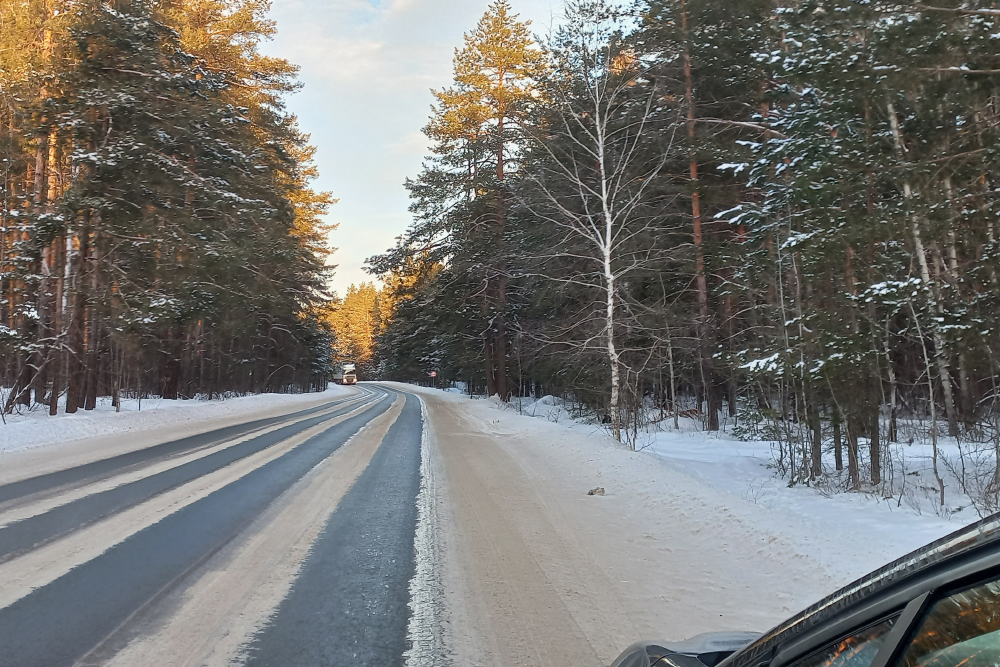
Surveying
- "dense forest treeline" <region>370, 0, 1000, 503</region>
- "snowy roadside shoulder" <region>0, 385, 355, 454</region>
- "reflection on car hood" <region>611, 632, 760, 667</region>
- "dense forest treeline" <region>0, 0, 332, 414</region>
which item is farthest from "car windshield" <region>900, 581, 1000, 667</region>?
"dense forest treeline" <region>0, 0, 332, 414</region>

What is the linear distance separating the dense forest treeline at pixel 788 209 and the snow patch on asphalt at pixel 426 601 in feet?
21.0

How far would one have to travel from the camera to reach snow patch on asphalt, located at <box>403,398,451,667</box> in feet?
11.3

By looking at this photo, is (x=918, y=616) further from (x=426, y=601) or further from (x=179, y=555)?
(x=179, y=555)

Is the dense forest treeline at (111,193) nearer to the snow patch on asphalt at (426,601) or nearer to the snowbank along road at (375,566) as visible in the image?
the snowbank along road at (375,566)

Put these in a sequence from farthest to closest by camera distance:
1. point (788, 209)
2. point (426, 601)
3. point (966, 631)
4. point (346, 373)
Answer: point (346, 373), point (788, 209), point (426, 601), point (966, 631)

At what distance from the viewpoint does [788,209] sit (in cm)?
1102

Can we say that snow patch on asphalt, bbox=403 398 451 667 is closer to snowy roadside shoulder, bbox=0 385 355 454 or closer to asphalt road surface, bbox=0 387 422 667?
asphalt road surface, bbox=0 387 422 667

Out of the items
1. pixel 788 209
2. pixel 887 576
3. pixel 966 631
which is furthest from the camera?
pixel 788 209

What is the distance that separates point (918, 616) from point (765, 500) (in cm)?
Answer: 828

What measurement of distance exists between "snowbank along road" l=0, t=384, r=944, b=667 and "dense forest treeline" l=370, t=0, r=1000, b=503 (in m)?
3.69

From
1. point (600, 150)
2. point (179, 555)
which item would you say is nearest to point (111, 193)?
point (600, 150)

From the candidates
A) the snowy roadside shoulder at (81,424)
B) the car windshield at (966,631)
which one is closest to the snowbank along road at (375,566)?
the car windshield at (966,631)

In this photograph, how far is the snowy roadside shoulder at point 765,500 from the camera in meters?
5.56

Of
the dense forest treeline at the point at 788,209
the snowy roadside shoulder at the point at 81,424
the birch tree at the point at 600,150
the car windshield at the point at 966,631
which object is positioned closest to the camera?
the car windshield at the point at 966,631
